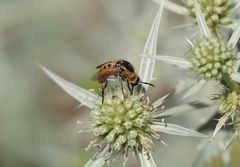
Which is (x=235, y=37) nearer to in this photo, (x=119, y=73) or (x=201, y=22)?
(x=201, y=22)

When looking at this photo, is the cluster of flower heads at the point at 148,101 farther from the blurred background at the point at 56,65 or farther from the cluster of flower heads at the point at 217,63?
the blurred background at the point at 56,65

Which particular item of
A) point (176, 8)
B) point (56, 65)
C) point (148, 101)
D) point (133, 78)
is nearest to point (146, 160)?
point (148, 101)

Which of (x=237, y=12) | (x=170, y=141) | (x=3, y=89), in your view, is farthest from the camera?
(x=3, y=89)

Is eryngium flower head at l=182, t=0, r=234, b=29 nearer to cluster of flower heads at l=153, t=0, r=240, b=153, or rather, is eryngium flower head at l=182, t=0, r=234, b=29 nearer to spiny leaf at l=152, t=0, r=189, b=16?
spiny leaf at l=152, t=0, r=189, b=16

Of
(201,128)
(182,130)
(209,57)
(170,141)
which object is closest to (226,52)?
(209,57)

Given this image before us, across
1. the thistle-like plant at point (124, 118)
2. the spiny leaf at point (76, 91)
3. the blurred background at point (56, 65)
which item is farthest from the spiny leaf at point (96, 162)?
the blurred background at point (56, 65)

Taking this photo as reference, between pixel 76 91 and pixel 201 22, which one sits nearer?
pixel 201 22

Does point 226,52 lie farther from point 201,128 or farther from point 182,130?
point 201,128
